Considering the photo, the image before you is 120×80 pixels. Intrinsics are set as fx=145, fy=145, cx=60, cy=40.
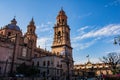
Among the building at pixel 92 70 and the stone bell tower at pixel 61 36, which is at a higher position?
the stone bell tower at pixel 61 36

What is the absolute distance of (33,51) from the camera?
2183 inches

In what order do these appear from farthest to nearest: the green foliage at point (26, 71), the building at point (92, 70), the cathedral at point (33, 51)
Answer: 1. the building at point (92, 70)
2. the cathedral at point (33, 51)
3. the green foliage at point (26, 71)

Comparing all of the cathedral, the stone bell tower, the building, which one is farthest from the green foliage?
the building

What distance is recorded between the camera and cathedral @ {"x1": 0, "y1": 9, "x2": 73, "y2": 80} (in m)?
43.0

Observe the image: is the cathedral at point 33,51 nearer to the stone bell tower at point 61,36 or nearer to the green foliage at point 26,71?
the stone bell tower at point 61,36

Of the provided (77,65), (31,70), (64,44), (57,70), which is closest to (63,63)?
(57,70)

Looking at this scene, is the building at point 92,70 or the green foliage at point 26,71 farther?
the building at point 92,70

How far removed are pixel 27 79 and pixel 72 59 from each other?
34796mm

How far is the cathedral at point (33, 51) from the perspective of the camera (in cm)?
4303

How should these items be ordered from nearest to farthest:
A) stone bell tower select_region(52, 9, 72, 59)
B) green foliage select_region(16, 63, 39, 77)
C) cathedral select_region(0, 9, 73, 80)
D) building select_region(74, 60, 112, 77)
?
green foliage select_region(16, 63, 39, 77) → cathedral select_region(0, 9, 73, 80) → stone bell tower select_region(52, 9, 72, 59) → building select_region(74, 60, 112, 77)

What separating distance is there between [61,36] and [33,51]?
16.3m

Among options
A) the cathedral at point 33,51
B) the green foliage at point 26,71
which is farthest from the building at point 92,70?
the green foliage at point 26,71

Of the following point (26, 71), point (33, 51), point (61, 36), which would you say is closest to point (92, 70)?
point (61, 36)

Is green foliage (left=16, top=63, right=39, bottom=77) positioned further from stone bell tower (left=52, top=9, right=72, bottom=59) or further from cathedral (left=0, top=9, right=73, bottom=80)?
stone bell tower (left=52, top=9, right=72, bottom=59)
